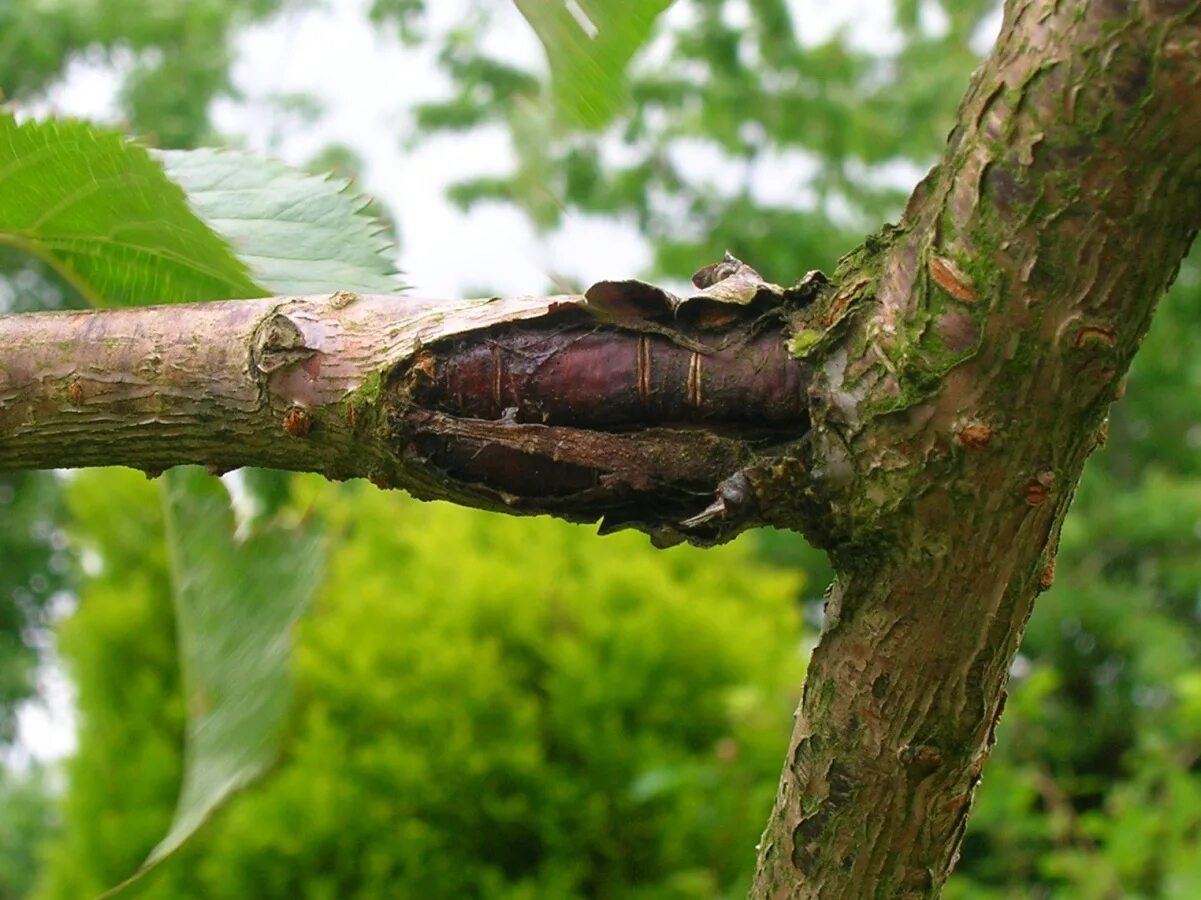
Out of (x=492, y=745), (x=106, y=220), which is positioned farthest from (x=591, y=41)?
(x=492, y=745)

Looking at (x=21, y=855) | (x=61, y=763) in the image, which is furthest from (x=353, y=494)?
(x=21, y=855)

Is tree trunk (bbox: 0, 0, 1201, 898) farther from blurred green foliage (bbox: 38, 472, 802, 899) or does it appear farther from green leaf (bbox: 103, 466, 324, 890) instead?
blurred green foliage (bbox: 38, 472, 802, 899)

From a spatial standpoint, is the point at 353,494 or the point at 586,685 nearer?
the point at 586,685

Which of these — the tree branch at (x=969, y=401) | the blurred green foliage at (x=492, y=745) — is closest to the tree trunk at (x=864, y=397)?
the tree branch at (x=969, y=401)

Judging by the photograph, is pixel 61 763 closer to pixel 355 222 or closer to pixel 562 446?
pixel 355 222

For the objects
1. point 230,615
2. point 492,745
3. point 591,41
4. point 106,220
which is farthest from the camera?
point 492,745

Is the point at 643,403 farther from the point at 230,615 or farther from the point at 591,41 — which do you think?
the point at 230,615

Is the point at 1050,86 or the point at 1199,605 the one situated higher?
the point at 1199,605

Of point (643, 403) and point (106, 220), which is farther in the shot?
point (106, 220)
